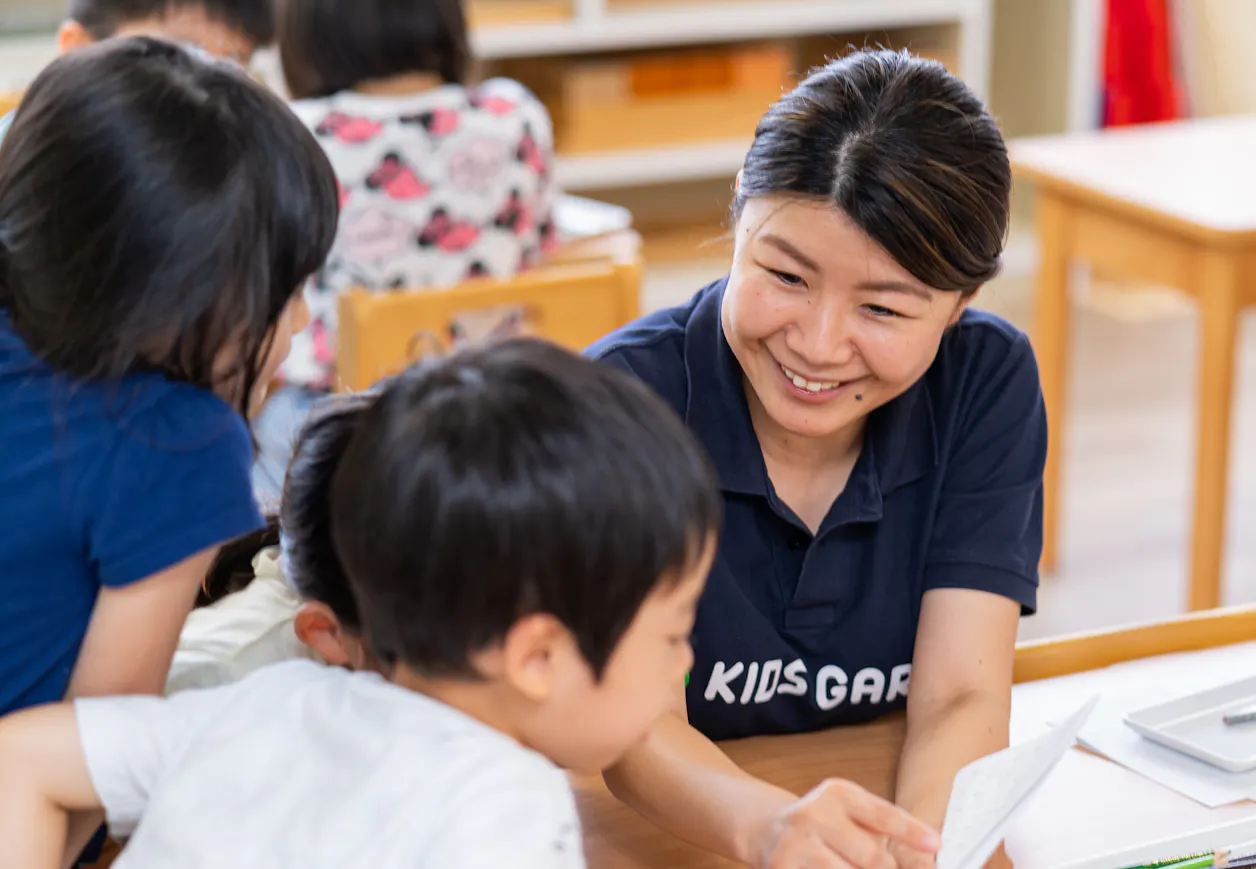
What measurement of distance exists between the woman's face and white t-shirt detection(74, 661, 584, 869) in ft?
1.39

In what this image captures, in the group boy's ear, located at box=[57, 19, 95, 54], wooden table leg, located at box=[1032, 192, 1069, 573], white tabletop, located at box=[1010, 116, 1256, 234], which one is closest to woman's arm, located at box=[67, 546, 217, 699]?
boy's ear, located at box=[57, 19, 95, 54]

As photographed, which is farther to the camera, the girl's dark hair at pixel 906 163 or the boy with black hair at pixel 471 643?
the girl's dark hair at pixel 906 163

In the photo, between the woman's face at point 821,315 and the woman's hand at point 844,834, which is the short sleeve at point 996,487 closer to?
the woman's face at point 821,315

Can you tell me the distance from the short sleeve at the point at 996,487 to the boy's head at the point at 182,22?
3.73ft

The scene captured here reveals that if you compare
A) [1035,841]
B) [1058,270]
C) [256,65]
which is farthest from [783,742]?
[256,65]

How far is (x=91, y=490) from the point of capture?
3.13ft

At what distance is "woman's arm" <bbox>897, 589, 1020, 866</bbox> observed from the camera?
104 cm

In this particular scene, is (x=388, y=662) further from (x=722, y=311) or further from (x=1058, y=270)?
(x=1058, y=270)

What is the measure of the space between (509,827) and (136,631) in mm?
349

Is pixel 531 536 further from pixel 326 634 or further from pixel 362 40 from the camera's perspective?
pixel 362 40

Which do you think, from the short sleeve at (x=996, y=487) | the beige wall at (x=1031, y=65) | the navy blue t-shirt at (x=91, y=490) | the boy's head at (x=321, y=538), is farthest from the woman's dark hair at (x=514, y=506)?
the beige wall at (x=1031, y=65)

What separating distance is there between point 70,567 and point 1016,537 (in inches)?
26.5

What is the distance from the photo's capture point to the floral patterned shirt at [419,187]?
6.95 feet

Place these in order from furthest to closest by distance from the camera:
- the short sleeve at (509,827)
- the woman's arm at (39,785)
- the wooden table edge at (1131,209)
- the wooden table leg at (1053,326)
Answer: the wooden table leg at (1053,326), the wooden table edge at (1131,209), the woman's arm at (39,785), the short sleeve at (509,827)
